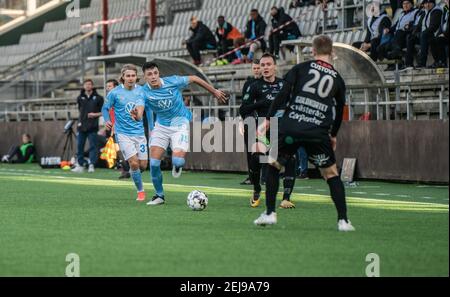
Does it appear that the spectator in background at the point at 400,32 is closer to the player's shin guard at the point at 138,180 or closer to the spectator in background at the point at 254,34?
the spectator in background at the point at 254,34

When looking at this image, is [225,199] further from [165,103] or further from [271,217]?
[271,217]

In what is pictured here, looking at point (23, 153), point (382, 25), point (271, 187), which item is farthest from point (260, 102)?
point (23, 153)

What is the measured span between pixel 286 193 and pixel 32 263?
658 cm

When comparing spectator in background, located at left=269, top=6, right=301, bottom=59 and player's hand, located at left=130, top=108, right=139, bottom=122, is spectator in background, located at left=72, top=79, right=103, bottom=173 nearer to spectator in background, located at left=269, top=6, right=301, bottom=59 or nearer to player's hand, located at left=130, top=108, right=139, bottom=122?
spectator in background, located at left=269, top=6, right=301, bottom=59

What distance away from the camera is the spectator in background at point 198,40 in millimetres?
33969

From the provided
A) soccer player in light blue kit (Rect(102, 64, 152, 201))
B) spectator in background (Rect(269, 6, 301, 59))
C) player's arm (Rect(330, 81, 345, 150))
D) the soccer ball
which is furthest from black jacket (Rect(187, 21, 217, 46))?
player's arm (Rect(330, 81, 345, 150))

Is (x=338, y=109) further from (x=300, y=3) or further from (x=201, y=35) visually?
(x=201, y=35)

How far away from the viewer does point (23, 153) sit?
3447cm

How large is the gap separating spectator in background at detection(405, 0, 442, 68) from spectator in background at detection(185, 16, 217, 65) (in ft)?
34.3

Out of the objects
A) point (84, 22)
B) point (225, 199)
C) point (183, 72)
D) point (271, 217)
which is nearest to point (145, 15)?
point (84, 22)

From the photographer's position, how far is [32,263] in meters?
9.67

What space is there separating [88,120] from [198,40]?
23.6 feet

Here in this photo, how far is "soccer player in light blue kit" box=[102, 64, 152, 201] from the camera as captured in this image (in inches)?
698
